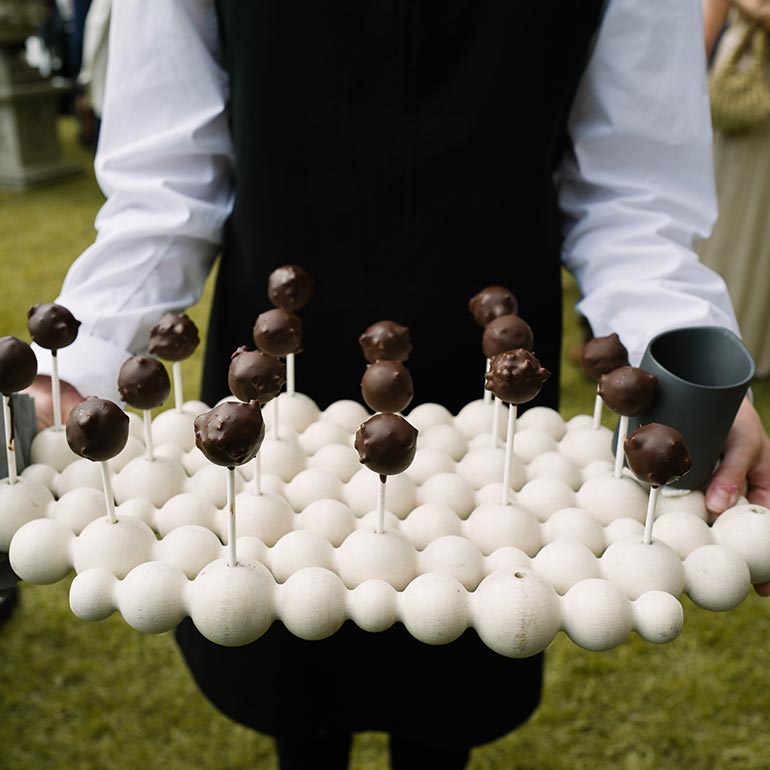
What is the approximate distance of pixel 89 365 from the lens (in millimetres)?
747

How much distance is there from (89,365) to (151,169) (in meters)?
0.22

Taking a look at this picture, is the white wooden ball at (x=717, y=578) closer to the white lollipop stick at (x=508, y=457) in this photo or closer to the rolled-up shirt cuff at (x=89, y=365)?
the white lollipop stick at (x=508, y=457)

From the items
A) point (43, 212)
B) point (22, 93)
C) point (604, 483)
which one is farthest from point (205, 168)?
point (22, 93)

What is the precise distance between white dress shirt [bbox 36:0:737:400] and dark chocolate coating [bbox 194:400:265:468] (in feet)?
0.98

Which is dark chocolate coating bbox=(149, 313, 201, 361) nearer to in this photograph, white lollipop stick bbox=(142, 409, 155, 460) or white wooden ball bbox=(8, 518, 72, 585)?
white lollipop stick bbox=(142, 409, 155, 460)

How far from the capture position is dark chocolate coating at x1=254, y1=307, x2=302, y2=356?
0.67 meters

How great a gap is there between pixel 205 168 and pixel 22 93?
3.67m

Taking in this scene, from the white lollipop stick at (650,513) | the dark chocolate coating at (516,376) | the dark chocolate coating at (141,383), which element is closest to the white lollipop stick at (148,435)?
the dark chocolate coating at (141,383)

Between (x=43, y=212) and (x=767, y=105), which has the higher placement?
(x=767, y=105)

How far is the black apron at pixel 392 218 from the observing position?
82 centimetres

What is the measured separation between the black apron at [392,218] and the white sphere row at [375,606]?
36 cm

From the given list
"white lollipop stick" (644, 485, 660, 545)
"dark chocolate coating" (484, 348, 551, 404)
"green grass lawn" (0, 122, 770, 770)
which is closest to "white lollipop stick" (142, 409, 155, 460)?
"dark chocolate coating" (484, 348, 551, 404)

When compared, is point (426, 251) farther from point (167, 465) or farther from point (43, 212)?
point (43, 212)

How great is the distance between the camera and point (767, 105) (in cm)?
208
